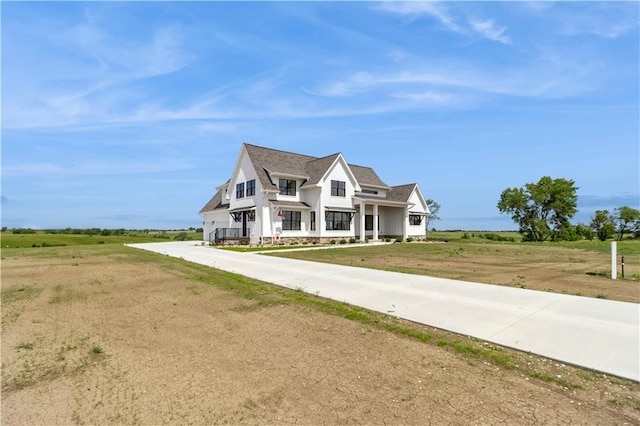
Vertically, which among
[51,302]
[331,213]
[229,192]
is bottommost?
[51,302]

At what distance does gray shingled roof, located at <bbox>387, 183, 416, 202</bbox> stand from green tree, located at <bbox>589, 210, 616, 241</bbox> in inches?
1345

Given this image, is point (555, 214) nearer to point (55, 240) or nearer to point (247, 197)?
point (247, 197)

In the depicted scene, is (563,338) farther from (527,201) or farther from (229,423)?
(527,201)

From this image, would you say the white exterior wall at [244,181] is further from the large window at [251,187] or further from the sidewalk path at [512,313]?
the sidewalk path at [512,313]

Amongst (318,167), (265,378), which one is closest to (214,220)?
(318,167)

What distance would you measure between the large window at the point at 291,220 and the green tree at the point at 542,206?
35509mm

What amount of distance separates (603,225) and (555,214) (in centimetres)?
1163

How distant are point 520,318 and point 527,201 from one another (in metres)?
51.8

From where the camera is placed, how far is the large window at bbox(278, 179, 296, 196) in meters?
31.8

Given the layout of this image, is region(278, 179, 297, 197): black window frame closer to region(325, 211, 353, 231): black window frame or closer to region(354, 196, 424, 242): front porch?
region(325, 211, 353, 231): black window frame

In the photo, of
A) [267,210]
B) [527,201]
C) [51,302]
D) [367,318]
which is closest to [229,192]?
[267,210]

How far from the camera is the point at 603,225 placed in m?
53.6

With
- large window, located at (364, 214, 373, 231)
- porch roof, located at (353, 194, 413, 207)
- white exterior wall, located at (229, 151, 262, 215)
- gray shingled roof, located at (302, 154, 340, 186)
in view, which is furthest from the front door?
large window, located at (364, 214, 373, 231)

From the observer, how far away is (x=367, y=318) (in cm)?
643
